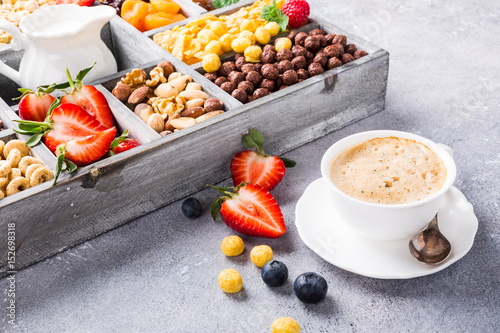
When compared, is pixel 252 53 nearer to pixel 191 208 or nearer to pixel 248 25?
pixel 248 25

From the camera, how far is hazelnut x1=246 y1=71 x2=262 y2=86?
4.89 feet

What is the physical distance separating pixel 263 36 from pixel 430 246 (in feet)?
2.88

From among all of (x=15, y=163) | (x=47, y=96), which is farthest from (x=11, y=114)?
(x=15, y=163)

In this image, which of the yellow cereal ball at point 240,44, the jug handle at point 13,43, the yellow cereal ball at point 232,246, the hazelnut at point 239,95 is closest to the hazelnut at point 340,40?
the yellow cereal ball at point 240,44

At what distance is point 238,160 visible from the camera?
131 centimetres

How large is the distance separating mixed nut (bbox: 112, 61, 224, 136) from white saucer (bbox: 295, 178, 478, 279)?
0.37m

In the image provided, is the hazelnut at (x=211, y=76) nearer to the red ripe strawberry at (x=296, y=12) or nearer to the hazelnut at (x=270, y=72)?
the hazelnut at (x=270, y=72)

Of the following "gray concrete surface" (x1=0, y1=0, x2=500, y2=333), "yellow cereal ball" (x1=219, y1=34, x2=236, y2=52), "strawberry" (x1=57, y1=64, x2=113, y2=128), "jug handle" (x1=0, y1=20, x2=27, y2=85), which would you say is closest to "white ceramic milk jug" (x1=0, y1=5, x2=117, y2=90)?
"jug handle" (x1=0, y1=20, x2=27, y2=85)

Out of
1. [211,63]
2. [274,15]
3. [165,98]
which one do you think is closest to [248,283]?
[165,98]

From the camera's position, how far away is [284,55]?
5.11 feet

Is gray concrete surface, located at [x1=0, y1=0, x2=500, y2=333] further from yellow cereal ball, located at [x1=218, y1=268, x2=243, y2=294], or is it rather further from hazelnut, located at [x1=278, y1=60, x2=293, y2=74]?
hazelnut, located at [x1=278, y1=60, x2=293, y2=74]

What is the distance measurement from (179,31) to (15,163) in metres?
0.75

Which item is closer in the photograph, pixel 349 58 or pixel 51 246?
pixel 51 246

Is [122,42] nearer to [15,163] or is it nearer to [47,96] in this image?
[47,96]
